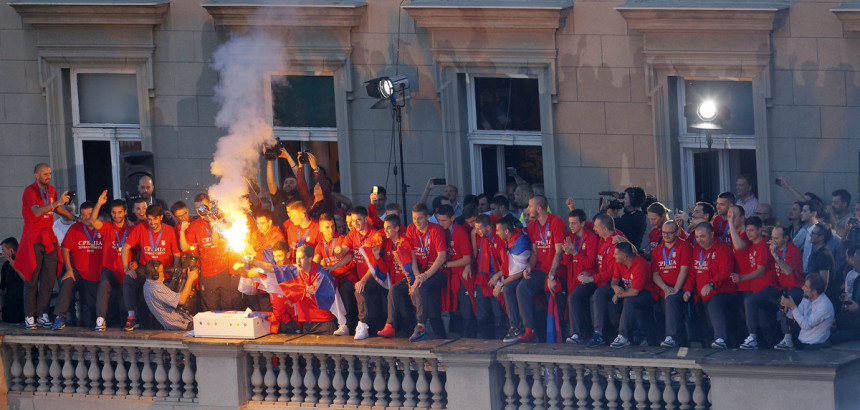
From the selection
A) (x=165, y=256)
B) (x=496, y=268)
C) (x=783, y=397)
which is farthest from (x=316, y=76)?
(x=783, y=397)

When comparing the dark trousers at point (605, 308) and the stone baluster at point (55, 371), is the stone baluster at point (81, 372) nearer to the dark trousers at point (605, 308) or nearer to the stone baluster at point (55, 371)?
the stone baluster at point (55, 371)

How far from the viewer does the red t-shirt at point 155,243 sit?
1578 cm

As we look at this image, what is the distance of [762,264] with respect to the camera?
13.6 meters

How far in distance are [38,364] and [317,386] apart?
3.07 m

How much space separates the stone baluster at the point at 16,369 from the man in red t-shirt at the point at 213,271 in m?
1.98

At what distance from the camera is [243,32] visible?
742 inches

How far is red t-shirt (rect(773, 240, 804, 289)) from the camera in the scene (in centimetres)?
1351

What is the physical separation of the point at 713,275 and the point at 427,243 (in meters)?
2.82

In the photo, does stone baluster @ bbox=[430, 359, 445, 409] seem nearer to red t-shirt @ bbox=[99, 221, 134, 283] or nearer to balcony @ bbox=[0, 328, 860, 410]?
balcony @ bbox=[0, 328, 860, 410]

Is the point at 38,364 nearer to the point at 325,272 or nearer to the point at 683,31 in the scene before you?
the point at 325,272

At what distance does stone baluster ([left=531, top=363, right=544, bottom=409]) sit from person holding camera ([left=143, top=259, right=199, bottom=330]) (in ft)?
12.9

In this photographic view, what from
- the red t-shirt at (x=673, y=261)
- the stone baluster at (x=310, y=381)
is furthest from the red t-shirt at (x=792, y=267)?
the stone baluster at (x=310, y=381)

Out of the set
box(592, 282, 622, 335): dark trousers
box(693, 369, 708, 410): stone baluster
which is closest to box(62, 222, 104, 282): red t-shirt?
box(592, 282, 622, 335): dark trousers

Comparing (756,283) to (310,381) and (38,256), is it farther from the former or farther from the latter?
(38,256)
